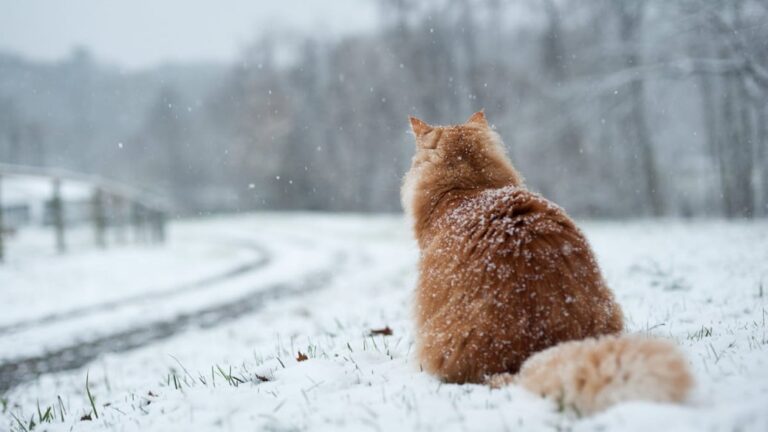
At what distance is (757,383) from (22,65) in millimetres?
61177

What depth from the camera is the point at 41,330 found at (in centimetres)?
792

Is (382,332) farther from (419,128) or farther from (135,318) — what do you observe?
(135,318)

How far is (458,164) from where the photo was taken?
11.8 ft

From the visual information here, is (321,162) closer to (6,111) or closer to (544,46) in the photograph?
(544,46)

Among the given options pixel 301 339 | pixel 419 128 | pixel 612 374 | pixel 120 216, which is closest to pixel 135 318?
pixel 301 339

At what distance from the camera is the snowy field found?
2264mm

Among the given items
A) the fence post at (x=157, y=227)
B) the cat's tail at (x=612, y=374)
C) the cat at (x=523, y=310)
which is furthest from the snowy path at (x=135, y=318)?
the fence post at (x=157, y=227)

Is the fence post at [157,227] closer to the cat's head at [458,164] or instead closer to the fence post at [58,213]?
the fence post at [58,213]

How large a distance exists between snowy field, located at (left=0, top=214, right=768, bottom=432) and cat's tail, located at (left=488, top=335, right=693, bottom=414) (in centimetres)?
6

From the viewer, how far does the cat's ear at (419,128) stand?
13.6 ft

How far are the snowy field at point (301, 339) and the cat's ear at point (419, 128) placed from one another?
4.91ft

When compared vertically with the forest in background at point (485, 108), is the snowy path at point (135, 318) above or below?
below

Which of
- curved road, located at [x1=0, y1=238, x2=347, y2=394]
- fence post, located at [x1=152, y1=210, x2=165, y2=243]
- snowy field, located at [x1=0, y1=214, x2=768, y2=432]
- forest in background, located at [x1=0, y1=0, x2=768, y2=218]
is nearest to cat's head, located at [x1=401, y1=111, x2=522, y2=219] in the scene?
snowy field, located at [x1=0, y1=214, x2=768, y2=432]

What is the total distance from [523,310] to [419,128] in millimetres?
2145
